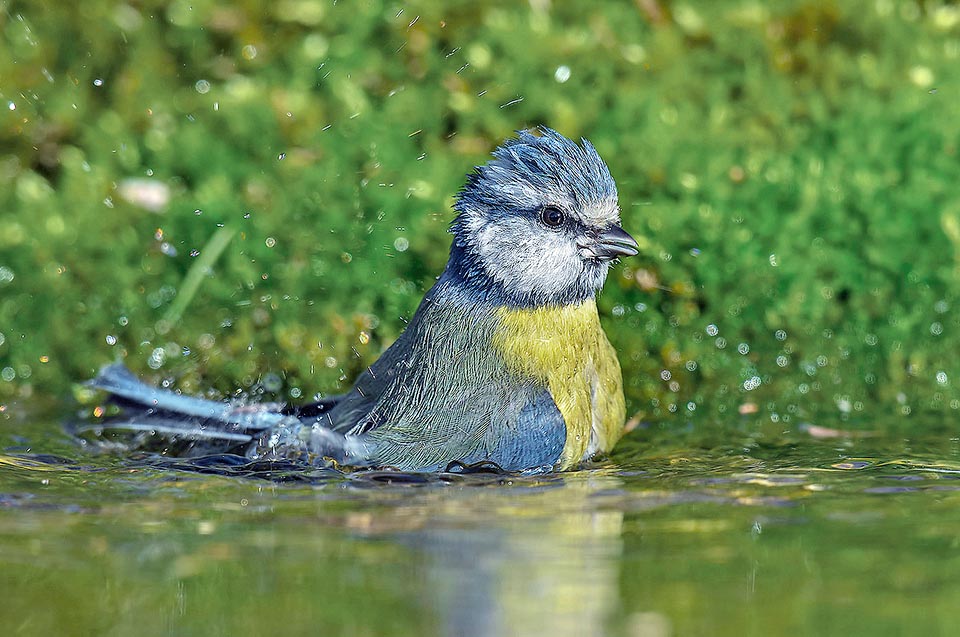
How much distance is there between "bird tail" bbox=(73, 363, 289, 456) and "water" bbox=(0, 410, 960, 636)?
24cm

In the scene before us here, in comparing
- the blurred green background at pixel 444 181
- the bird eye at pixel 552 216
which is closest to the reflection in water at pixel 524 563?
the bird eye at pixel 552 216

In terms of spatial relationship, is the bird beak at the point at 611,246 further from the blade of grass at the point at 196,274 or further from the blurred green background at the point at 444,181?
the blade of grass at the point at 196,274

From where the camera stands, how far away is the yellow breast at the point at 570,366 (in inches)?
178

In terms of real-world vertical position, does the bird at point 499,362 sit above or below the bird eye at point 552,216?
below

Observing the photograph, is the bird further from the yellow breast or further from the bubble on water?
the bubble on water

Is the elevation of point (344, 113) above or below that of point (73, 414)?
above

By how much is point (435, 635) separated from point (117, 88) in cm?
462

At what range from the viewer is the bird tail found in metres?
4.75

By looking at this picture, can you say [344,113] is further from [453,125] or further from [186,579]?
[186,579]

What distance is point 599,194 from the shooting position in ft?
15.2

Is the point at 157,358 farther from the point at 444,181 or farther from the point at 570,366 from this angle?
the point at 570,366

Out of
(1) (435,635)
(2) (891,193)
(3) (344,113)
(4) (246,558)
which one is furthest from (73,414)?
(2) (891,193)

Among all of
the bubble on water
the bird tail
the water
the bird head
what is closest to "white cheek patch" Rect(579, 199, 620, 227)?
the bird head

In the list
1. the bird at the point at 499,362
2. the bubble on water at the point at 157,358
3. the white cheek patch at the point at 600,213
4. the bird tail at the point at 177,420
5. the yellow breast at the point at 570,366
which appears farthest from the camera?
the bubble on water at the point at 157,358
